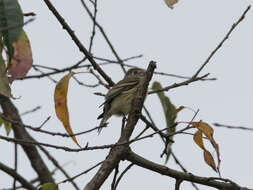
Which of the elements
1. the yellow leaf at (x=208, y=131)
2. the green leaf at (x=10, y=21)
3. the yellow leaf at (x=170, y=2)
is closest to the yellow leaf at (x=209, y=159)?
the yellow leaf at (x=208, y=131)

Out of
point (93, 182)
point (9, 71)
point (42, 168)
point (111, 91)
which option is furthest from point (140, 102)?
point (42, 168)

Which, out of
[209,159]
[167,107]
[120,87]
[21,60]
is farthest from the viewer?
[120,87]

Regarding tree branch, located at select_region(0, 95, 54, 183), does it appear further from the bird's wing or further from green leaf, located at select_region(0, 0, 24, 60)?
green leaf, located at select_region(0, 0, 24, 60)

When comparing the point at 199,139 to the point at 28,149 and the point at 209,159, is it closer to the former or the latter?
the point at 209,159

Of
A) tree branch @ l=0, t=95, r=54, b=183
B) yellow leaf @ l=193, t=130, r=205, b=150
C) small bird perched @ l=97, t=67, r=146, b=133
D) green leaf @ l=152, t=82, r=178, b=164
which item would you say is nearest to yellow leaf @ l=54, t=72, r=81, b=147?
yellow leaf @ l=193, t=130, r=205, b=150

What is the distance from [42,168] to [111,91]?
1.44 metres

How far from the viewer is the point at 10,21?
8.86 feet

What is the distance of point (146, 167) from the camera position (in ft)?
10.7

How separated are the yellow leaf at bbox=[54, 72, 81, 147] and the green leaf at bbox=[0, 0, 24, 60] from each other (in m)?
→ 0.70

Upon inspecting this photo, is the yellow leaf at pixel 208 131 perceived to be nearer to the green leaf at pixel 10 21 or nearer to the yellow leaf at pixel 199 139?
the yellow leaf at pixel 199 139

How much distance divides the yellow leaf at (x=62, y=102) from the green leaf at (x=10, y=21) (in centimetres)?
70

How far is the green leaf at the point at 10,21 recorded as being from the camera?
8.65ft

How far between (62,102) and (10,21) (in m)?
0.76

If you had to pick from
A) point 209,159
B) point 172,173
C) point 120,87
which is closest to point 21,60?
point 172,173
